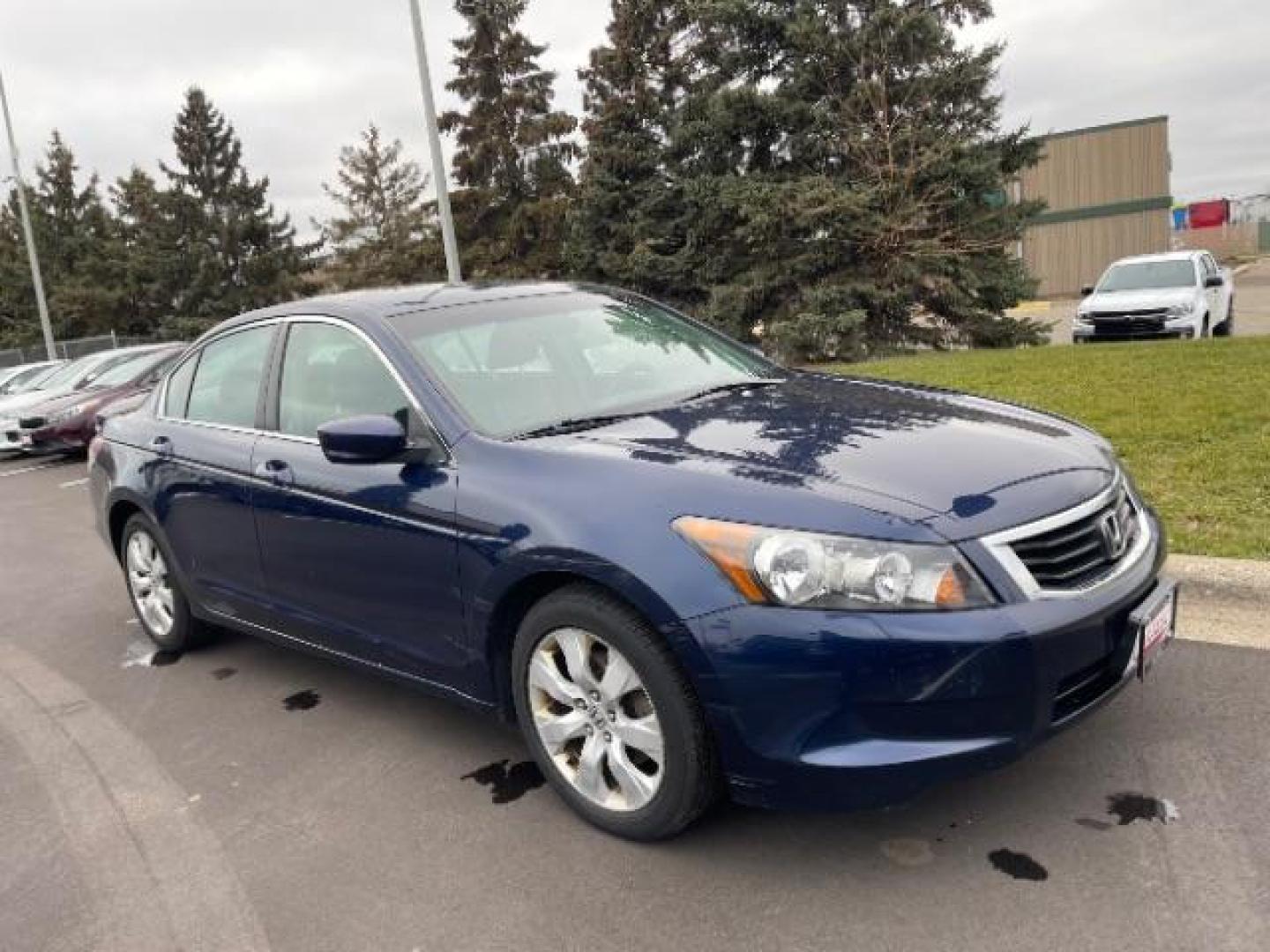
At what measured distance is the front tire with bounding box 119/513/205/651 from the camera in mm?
4805

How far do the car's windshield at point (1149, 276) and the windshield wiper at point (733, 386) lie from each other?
13.8 m

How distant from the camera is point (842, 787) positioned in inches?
99.7

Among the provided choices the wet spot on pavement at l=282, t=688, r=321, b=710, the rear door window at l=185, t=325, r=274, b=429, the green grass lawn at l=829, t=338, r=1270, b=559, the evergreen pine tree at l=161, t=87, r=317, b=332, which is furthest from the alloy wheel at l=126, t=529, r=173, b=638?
the evergreen pine tree at l=161, t=87, r=317, b=332

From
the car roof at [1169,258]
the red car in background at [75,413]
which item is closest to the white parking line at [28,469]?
the red car in background at [75,413]

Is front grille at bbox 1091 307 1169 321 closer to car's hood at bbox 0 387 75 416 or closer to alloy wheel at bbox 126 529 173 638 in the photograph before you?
alloy wheel at bbox 126 529 173 638

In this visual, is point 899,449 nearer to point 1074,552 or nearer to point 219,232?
point 1074,552

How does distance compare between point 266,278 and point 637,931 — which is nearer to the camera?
point 637,931

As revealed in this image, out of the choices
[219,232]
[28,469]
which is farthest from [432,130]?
[219,232]

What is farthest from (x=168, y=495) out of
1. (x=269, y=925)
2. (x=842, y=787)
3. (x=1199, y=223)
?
(x=1199, y=223)

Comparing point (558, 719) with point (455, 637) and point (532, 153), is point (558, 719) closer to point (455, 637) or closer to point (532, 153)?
point (455, 637)

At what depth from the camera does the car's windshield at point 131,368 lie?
13.8 meters

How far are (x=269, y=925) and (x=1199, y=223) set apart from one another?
80.9 meters

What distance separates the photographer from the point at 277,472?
12.7 feet

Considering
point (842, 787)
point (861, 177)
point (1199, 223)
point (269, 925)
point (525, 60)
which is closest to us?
point (842, 787)
